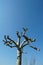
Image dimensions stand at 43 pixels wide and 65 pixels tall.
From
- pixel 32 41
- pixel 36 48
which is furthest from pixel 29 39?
pixel 36 48

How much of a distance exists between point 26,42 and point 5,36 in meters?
1.98

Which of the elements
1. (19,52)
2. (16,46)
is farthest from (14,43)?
(19,52)

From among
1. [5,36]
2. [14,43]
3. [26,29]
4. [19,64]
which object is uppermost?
[26,29]

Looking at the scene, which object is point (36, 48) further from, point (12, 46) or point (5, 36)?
point (5, 36)

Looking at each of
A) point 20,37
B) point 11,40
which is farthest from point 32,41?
point 11,40

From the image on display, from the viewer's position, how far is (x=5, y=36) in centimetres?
1002

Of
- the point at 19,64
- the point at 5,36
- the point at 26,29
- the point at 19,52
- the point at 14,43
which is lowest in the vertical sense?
the point at 19,64

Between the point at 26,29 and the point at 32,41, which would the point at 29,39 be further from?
the point at 26,29

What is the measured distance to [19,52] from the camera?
10219 mm

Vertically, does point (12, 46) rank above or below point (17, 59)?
above

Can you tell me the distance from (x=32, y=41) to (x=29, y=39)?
323mm

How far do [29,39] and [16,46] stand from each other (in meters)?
1.34

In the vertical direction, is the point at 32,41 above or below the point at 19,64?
above

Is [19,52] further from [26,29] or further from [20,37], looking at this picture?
[26,29]
